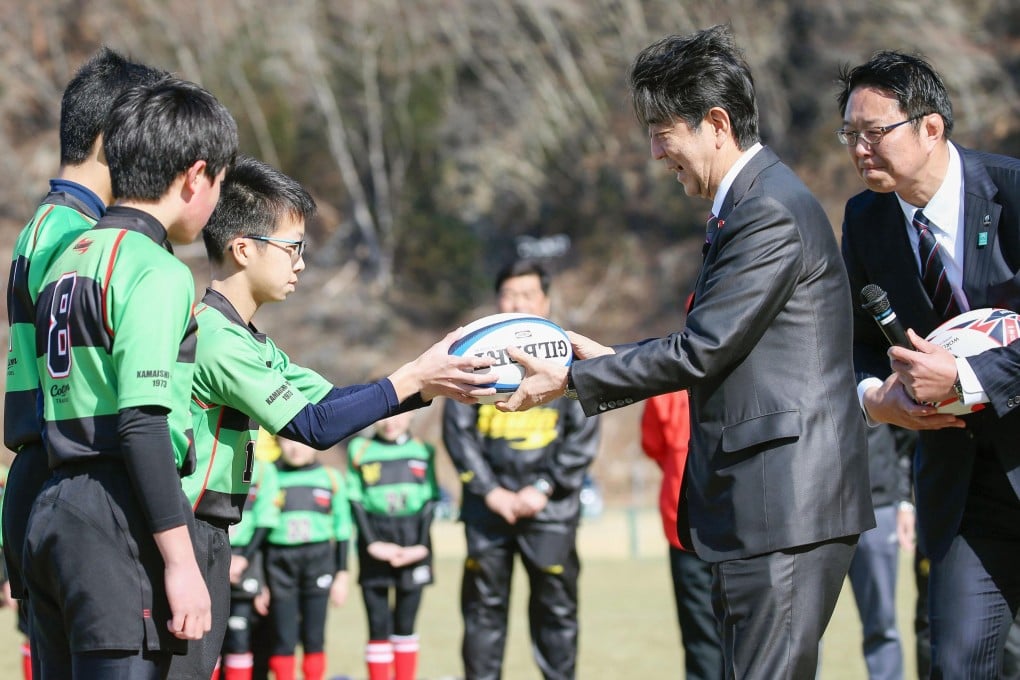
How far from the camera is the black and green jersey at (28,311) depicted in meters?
3.20

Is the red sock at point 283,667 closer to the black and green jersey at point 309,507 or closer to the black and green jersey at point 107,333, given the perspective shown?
the black and green jersey at point 309,507

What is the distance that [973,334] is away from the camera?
3.62 meters

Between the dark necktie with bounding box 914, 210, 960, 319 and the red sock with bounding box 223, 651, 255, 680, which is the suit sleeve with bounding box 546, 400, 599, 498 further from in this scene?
the dark necktie with bounding box 914, 210, 960, 319

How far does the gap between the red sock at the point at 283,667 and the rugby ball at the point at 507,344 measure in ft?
12.2

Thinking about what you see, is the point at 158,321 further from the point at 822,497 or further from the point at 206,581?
the point at 822,497

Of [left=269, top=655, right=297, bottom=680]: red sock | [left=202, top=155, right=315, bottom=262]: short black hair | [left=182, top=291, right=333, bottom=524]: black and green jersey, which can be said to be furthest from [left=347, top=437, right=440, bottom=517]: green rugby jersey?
[left=182, top=291, right=333, bottom=524]: black and green jersey

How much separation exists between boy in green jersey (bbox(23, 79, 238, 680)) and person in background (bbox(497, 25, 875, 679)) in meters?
1.21

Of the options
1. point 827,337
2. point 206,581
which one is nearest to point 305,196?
point 206,581

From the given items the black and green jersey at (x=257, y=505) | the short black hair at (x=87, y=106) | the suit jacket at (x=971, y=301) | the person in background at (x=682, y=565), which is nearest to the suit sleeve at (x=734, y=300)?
the suit jacket at (x=971, y=301)

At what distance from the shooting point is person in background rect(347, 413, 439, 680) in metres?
7.29

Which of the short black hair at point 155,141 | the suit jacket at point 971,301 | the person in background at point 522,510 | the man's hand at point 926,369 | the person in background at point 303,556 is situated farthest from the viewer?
the person in background at point 303,556

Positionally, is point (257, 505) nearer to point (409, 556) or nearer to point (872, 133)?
point (409, 556)

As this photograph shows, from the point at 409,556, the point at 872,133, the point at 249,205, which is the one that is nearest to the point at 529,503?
the point at 409,556

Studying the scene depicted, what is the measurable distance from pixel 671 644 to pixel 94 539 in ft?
21.0
